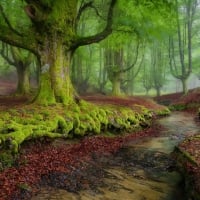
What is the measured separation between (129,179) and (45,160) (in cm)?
253

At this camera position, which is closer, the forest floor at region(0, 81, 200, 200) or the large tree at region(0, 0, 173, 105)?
the forest floor at region(0, 81, 200, 200)

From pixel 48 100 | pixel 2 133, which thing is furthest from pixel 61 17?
pixel 2 133

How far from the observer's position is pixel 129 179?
9156 millimetres

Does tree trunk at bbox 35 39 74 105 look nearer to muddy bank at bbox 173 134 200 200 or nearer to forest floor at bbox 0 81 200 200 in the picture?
forest floor at bbox 0 81 200 200

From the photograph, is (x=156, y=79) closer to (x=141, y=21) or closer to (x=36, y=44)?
(x=141, y=21)

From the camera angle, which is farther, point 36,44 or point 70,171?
point 36,44

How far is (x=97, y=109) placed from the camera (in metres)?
14.0

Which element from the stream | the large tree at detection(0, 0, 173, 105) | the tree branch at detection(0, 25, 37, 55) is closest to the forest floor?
the stream

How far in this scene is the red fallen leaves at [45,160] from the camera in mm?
7574

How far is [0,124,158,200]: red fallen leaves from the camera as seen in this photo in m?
7.57

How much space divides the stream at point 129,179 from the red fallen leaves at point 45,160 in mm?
438

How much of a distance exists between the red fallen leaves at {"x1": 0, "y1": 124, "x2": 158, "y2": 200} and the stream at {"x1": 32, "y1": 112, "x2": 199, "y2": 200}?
1.44ft

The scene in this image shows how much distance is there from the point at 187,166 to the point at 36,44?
339 inches

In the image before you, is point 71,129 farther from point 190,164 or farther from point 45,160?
point 190,164
